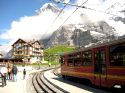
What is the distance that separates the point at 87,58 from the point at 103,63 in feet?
12.0

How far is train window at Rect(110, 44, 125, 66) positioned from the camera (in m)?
16.5

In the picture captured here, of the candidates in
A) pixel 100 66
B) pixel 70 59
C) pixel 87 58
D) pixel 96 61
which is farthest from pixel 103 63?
pixel 70 59

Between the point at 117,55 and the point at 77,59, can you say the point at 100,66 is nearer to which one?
the point at 117,55

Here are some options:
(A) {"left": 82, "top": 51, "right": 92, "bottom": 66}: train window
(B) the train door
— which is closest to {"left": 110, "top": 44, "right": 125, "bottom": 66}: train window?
(B) the train door

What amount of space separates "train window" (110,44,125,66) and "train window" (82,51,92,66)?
14.2 ft

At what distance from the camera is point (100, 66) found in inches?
780

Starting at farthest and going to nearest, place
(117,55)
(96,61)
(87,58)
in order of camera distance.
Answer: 1. (87,58)
2. (96,61)
3. (117,55)

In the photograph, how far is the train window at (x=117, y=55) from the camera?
16.5 m

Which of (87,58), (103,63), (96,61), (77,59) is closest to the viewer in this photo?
(103,63)

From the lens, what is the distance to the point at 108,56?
18.2 m

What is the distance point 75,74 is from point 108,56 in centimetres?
884

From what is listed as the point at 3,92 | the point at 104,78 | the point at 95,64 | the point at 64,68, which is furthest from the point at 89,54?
the point at 64,68

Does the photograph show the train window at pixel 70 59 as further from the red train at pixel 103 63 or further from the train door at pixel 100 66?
the train door at pixel 100 66

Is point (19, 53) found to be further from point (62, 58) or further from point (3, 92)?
point (3, 92)
